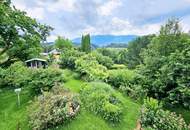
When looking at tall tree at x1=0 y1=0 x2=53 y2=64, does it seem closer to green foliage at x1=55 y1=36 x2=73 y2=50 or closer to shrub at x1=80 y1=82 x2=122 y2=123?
shrub at x1=80 y1=82 x2=122 y2=123

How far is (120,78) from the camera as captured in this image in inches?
1022

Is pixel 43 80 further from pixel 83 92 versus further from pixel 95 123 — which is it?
pixel 95 123

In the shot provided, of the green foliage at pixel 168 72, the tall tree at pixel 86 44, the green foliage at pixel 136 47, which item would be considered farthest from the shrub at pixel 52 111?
the green foliage at pixel 136 47

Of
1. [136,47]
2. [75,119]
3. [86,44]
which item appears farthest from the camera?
[136,47]

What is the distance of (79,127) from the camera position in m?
14.6

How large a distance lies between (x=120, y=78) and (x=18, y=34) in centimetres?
1354

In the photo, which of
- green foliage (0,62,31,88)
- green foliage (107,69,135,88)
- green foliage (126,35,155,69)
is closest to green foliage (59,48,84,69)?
green foliage (107,69,135,88)

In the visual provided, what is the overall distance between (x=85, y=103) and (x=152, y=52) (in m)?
8.34

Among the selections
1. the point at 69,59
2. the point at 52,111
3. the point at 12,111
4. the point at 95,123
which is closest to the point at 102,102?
the point at 95,123

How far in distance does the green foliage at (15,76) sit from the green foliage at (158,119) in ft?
29.3

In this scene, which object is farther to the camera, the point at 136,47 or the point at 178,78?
the point at 136,47

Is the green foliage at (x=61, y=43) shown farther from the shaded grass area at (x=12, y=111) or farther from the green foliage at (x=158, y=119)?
the green foliage at (x=158, y=119)

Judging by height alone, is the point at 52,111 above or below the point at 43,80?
below

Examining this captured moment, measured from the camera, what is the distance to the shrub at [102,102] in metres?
16.3
